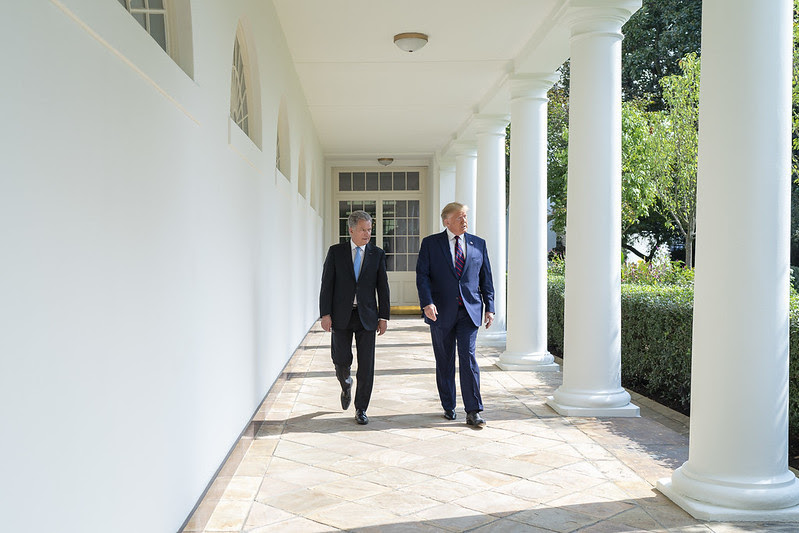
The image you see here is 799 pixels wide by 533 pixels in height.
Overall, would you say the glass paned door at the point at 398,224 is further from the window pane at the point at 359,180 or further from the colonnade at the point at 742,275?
the colonnade at the point at 742,275

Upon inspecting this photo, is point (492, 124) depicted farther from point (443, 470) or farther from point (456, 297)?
point (443, 470)

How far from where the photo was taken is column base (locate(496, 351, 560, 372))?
29.3 feet

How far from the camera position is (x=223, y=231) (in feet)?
14.9

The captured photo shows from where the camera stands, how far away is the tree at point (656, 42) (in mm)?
23062

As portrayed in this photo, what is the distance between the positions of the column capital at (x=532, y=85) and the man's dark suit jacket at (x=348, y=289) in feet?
12.0

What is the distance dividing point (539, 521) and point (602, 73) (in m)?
3.99

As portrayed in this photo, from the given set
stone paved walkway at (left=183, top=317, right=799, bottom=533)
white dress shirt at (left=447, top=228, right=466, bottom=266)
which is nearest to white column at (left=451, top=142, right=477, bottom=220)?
stone paved walkway at (left=183, top=317, right=799, bottom=533)

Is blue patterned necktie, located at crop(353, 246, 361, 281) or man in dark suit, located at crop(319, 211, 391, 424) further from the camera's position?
blue patterned necktie, located at crop(353, 246, 361, 281)

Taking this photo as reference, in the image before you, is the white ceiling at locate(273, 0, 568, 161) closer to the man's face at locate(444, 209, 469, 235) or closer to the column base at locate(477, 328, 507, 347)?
the man's face at locate(444, 209, 469, 235)

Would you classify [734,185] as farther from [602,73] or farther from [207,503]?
[207,503]

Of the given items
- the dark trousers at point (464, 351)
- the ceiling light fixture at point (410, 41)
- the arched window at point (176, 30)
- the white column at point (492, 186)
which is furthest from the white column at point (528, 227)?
the arched window at point (176, 30)

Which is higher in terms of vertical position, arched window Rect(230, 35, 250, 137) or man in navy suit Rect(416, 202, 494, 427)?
arched window Rect(230, 35, 250, 137)

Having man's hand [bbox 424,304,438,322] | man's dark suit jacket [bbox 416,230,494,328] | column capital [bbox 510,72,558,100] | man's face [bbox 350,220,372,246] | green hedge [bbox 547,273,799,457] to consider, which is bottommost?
green hedge [bbox 547,273,799,457]

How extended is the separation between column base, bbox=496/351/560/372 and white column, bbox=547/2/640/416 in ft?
8.08
